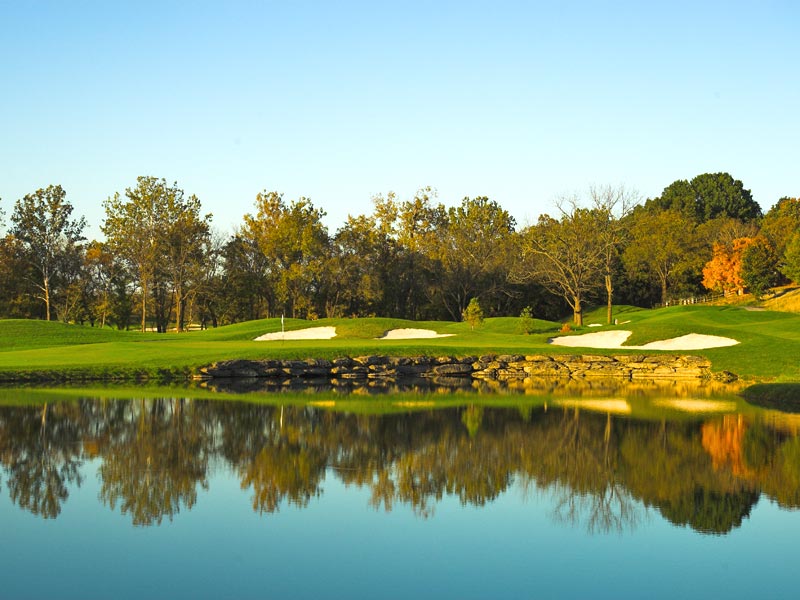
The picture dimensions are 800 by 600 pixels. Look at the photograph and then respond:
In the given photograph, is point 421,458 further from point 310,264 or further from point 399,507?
point 310,264

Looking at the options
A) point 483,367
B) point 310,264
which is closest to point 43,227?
point 310,264

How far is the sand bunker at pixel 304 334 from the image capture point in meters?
46.1

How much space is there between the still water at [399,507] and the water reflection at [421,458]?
56 mm

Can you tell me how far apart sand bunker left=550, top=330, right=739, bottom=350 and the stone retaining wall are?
8.71ft

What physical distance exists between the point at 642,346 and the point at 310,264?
42.0 metres

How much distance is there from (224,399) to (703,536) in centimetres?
1756

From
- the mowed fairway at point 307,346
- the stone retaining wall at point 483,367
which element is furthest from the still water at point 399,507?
the stone retaining wall at point 483,367

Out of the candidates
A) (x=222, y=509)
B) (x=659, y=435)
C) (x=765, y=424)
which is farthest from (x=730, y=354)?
(x=222, y=509)

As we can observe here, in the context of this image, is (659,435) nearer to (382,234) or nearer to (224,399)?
(224,399)

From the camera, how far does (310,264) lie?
75312 millimetres

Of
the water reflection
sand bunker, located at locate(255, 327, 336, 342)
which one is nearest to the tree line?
sand bunker, located at locate(255, 327, 336, 342)

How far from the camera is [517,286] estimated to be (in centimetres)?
8188

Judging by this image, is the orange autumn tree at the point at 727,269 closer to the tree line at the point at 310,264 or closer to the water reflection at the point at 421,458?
the tree line at the point at 310,264

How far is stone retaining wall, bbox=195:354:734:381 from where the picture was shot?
112 ft
